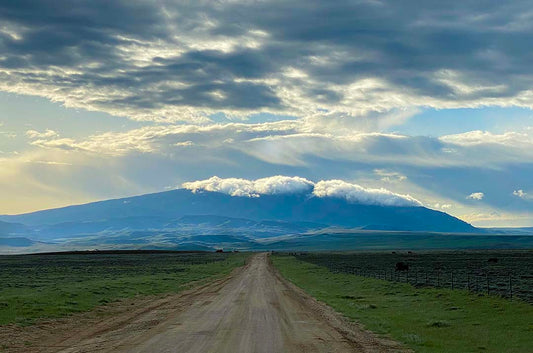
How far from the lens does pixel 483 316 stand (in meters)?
31.1

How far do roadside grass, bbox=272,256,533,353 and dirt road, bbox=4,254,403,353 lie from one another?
182cm

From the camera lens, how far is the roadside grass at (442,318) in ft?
78.4

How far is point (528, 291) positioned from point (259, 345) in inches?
1144

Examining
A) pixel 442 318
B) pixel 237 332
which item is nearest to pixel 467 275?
pixel 442 318

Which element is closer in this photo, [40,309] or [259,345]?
[259,345]

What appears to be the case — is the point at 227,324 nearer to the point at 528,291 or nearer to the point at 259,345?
the point at 259,345

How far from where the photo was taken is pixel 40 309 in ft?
112

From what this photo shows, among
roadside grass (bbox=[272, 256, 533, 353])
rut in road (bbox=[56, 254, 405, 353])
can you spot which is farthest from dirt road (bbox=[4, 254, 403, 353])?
roadside grass (bbox=[272, 256, 533, 353])

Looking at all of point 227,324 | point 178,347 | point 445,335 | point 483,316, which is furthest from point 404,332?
point 178,347

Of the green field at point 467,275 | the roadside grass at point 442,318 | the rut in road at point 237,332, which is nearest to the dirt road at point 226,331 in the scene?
the rut in road at point 237,332

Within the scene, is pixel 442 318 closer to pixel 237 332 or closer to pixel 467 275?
pixel 237 332

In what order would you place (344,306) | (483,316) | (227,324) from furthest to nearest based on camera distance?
(344,306) → (483,316) → (227,324)

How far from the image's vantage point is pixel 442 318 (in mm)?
31719

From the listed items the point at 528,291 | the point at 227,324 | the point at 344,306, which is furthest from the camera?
the point at 528,291
